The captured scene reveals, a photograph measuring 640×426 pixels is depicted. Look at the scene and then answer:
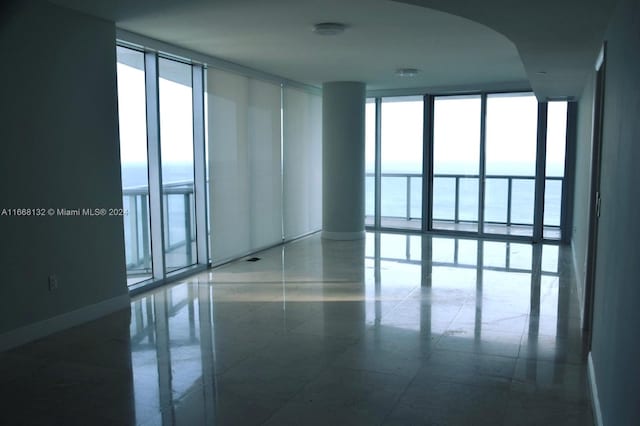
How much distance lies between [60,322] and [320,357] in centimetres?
222

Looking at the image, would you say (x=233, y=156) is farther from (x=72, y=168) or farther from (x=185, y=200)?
(x=72, y=168)

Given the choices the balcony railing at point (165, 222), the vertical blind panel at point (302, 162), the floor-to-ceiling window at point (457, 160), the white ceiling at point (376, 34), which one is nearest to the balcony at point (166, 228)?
the balcony railing at point (165, 222)

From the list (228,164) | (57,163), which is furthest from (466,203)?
(57,163)

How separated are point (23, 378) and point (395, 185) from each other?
24.6 feet

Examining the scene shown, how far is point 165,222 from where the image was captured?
6.16m

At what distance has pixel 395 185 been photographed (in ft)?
32.9

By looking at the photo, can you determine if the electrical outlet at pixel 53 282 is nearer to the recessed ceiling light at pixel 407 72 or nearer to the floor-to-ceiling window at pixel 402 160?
the recessed ceiling light at pixel 407 72

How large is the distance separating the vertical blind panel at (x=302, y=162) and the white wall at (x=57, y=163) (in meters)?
3.93

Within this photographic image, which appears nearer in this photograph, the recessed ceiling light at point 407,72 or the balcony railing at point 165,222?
the balcony railing at point 165,222

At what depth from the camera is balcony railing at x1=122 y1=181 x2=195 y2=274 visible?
19.1 ft

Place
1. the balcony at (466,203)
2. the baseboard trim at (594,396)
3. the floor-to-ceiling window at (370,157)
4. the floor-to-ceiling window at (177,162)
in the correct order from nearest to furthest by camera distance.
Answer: the baseboard trim at (594,396), the floor-to-ceiling window at (177,162), the balcony at (466,203), the floor-to-ceiling window at (370,157)

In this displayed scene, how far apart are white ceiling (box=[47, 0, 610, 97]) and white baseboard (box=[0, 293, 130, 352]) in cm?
250

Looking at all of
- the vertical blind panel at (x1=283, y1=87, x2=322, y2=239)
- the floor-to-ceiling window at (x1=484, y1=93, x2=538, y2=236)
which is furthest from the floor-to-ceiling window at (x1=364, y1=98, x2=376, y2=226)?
the floor-to-ceiling window at (x1=484, y1=93, x2=538, y2=236)

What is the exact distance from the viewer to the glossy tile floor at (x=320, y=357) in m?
3.03
